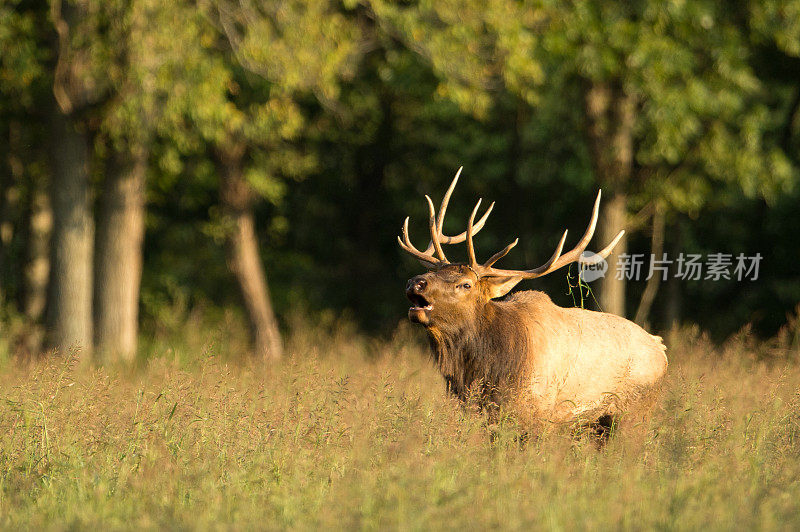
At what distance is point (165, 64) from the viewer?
11.7m

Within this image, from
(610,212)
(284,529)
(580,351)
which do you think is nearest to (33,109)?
(610,212)

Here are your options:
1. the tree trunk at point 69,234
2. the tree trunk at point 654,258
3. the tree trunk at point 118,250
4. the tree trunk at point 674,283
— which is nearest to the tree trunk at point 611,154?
the tree trunk at point 654,258

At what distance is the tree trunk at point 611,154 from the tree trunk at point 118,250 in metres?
5.86

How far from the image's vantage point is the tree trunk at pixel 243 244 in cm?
1642

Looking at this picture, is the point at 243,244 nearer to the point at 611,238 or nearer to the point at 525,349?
the point at 611,238

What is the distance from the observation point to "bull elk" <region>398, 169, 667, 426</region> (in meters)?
6.88

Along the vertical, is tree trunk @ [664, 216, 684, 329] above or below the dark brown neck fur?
below

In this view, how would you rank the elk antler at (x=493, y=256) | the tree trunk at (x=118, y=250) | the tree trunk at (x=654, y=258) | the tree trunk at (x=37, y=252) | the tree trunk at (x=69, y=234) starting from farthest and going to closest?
the tree trunk at (x=37, y=252) → the tree trunk at (x=654, y=258) → the tree trunk at (x=118, y=250) → the tree trunk at (x=69, y=234) → the elk antler at (x=493, y=256)

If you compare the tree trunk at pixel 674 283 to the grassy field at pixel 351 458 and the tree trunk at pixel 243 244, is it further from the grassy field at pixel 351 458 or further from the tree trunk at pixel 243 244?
the grassy field at pixel 351 458

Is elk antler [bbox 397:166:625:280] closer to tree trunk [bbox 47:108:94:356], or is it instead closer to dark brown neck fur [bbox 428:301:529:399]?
dark brown neck fur [bbox 428:301:529:399]

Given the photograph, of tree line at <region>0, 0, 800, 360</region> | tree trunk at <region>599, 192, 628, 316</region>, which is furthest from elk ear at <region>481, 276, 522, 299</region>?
tree trunk at <region>599, 192, 628, 316</region>

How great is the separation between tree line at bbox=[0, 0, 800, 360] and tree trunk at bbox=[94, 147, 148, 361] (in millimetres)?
28

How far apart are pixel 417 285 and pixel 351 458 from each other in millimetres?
1339

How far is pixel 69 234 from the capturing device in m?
12.8
